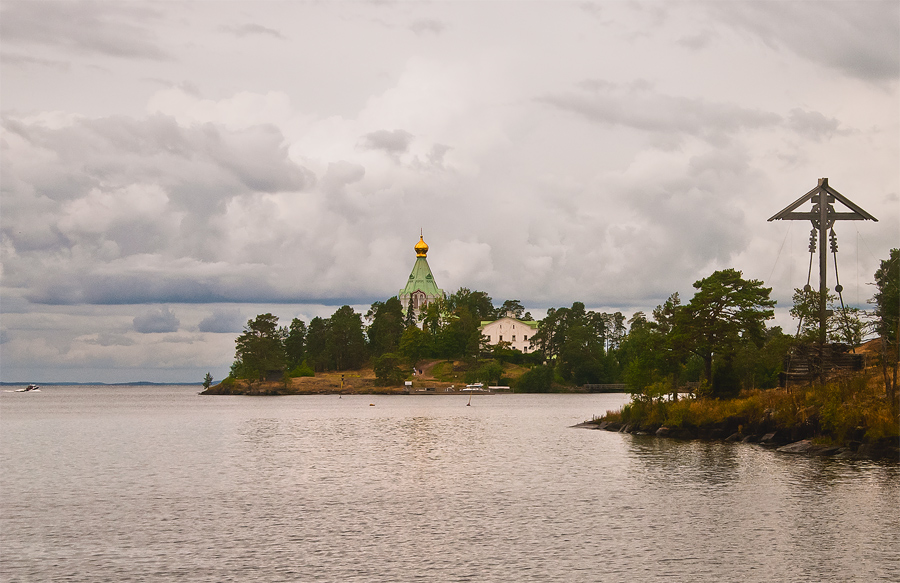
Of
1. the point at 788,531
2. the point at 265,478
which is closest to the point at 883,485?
the point at 788,531

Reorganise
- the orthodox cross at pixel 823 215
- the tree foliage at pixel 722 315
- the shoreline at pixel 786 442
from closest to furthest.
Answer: the shoreline at pixel 786 442, the orthodox cross at pixel 823 215, the tree foliage at pixel 722 315

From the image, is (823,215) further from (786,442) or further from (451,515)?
(451,515)

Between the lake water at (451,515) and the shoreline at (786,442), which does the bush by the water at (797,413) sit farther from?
the lake water at (451,515)

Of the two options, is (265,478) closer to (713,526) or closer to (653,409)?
(713,526)

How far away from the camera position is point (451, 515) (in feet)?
129

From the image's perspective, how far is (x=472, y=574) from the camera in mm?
28250

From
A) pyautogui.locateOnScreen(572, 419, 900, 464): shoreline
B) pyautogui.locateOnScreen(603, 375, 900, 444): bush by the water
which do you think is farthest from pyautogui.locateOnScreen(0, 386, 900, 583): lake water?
pyautogui.locateOnScreen(603, 375, 900, 444): bush by the water

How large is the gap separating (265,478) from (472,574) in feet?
90.9

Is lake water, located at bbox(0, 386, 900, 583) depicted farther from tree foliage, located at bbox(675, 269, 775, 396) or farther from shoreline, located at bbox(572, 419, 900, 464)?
tree foliage, located at bbox(675, 269, 775, 396)

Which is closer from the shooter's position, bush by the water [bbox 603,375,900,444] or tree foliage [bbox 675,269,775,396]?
bush by the water [bbox 603,375,900,444]

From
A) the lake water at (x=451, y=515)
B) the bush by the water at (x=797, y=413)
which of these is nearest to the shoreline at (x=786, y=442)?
the bush by the water at (x=797, y=413)

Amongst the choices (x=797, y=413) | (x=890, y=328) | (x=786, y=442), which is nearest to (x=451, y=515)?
(x=786, y=442)

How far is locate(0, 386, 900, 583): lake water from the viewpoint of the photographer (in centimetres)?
2908

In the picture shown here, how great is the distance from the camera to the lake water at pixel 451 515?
29.1 meters
